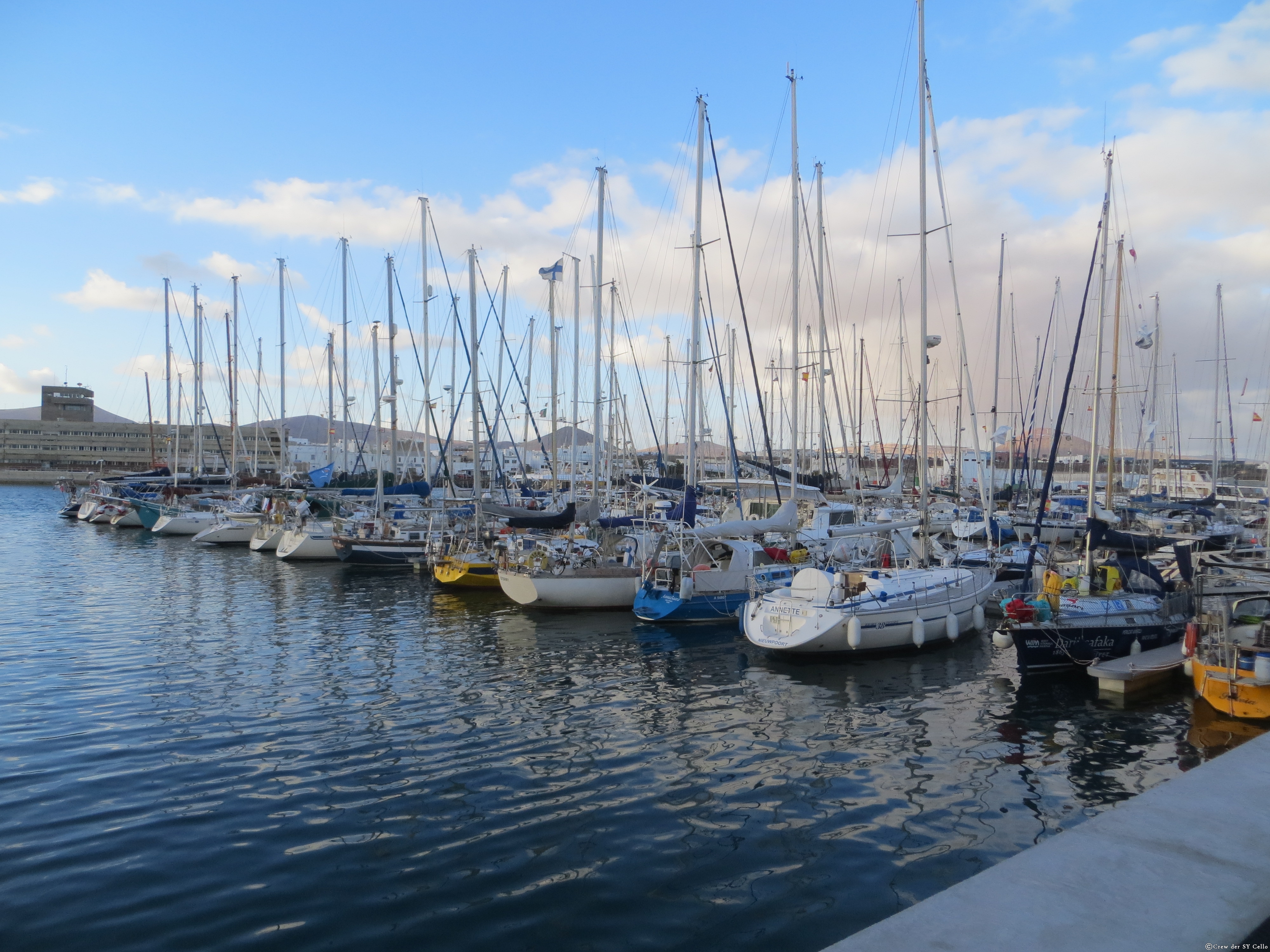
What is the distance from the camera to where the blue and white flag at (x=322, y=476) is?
55125mm

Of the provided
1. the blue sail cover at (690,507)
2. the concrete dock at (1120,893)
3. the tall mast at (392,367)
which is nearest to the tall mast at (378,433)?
the tall mast at (392,367)

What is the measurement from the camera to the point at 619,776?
11180 millimetres

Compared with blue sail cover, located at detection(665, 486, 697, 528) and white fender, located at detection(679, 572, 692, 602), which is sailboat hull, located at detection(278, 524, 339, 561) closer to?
blue sail cover, located at detection(665, 486, 697, 528)

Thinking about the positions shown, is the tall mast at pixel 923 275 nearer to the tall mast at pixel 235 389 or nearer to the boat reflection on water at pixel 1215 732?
the boat reflection on water at pixel 1215 732

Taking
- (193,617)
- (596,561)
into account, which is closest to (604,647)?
(596,561)

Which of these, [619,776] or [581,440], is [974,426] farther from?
[581,440]

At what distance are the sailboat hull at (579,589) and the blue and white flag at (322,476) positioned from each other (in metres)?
34.0

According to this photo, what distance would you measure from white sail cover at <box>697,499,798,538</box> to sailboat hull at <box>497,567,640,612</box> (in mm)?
2889

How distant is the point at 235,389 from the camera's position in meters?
56.1

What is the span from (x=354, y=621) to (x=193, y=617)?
4.77 m

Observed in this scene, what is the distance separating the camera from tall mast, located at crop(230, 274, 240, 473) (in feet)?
180

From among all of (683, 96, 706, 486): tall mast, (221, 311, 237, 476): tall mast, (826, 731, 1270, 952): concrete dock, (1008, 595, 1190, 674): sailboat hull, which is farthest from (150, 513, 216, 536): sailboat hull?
(826, 731, 1270, 952): concrete dock

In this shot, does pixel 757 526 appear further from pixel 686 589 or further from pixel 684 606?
pixel 684 606

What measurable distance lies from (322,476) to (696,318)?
36.8 m
